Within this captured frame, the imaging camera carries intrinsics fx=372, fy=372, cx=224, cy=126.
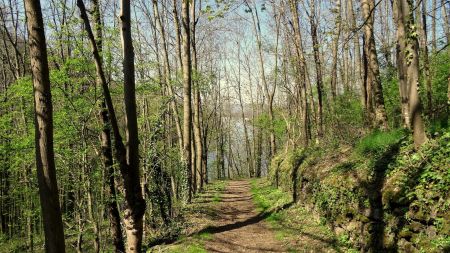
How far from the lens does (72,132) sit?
10695mm

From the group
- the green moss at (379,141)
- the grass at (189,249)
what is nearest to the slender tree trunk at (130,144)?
the grass at (189,249)

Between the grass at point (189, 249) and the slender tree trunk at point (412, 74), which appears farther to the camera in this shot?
the grass at point (189, 249)

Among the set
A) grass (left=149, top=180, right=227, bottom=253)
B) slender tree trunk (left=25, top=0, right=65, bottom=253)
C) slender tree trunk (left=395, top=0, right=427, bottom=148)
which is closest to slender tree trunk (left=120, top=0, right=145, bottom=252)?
slender tree trunk (left=25, top=0, right=65, bottom=253)

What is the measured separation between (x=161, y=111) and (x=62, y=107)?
11.4 feet

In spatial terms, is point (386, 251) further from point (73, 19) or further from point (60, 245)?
point (73, 19)

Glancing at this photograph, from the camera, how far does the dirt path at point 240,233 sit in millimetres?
9578

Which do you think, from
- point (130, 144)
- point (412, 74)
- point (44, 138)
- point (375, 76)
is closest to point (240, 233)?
point (375, 76)

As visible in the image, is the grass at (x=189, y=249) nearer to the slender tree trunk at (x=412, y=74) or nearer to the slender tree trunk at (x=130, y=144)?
the slender tree trunk at (x=130, y=144)

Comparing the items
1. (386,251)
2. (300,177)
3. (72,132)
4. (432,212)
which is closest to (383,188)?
(386,251)

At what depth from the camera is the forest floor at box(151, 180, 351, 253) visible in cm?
907

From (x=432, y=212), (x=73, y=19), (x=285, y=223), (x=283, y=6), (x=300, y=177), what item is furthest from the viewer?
(x=283, y=6)

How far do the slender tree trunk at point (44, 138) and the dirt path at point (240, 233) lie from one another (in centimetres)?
488

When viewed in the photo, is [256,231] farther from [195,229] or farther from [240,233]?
[195,229]

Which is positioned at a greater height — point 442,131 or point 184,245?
point 442,131
